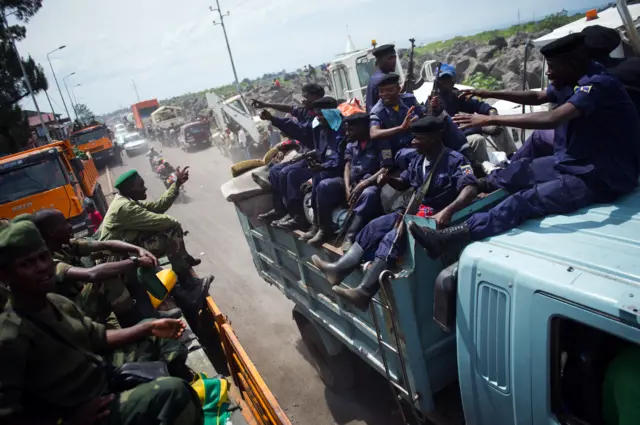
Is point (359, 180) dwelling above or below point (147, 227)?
above

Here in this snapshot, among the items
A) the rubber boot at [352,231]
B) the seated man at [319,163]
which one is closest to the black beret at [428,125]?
the rubber boot at [352,231]

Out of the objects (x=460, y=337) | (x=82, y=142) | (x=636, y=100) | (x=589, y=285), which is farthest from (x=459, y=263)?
(x=82, y=142)

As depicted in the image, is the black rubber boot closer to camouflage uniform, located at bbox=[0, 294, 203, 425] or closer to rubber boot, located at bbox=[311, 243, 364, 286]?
rubber boot, located at bbox=[311, 243, 364, 286]

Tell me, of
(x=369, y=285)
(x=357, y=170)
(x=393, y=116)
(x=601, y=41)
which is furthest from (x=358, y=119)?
(x=601, y=41)

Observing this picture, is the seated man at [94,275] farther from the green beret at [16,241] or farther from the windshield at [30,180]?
the windshield at [30,180]

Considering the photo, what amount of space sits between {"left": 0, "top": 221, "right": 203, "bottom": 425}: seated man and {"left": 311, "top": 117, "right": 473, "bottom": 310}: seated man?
1205 mm

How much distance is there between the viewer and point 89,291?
10.2ft

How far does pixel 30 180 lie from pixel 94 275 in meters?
7.66

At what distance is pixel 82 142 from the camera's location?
23188 millimetres

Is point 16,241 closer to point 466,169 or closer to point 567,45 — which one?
point 466,169

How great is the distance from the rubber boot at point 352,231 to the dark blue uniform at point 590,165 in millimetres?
1114

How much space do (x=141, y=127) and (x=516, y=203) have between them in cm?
4110

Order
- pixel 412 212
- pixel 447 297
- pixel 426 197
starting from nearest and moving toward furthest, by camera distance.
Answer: pixel 447 297
pixel 412 212
pixel 426 197

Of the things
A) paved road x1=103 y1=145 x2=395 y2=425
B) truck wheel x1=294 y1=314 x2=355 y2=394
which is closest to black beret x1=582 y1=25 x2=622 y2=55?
truck wheel x1=294 y1=314 x2=355 y2=394
